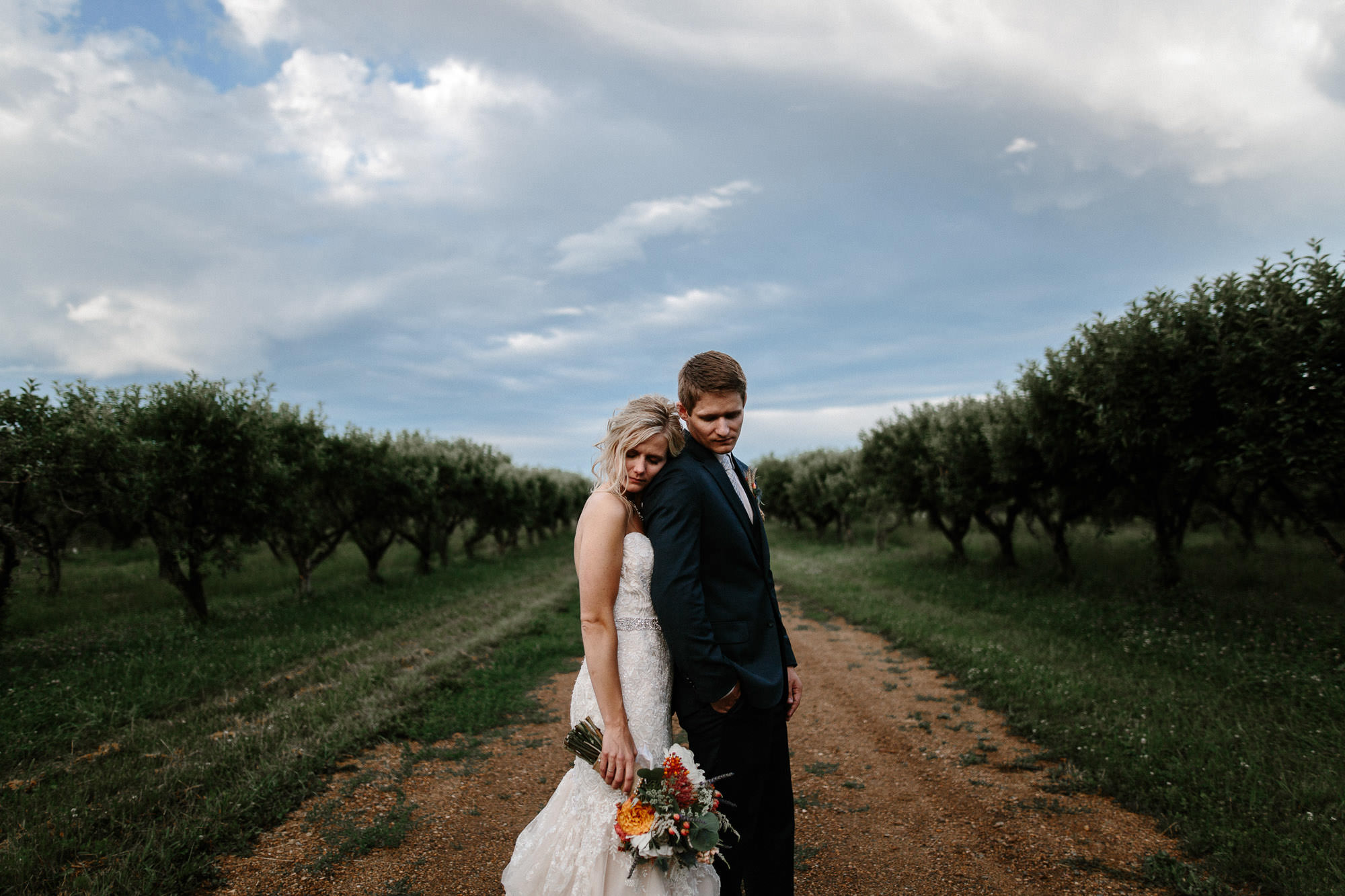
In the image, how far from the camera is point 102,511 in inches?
508

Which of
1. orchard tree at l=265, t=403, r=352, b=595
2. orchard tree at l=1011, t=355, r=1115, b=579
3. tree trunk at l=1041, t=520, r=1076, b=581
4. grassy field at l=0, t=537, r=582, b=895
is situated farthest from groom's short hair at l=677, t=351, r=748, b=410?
tree trunk at l=1041, t=520, r=1076, b=581

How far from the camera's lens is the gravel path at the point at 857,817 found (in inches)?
175

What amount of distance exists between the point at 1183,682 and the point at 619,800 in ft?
28.2

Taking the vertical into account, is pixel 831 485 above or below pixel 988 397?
below

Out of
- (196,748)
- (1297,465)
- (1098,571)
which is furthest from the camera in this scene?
(1098,571)

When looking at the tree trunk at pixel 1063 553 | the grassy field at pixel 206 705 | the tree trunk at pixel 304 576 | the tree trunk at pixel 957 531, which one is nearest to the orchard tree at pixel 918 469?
the tree trunk at pixel 957 531

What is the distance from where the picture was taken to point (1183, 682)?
826 centimetres

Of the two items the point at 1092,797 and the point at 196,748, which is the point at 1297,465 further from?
the point at 196,748

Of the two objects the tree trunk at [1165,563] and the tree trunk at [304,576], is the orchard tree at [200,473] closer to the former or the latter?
the tree trunk at [304,576]

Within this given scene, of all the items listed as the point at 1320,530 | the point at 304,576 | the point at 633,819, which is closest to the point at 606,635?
the point at 633,819

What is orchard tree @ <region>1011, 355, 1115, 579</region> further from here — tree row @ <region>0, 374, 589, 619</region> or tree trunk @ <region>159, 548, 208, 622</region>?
tree trunk @ <region>159, 548, 208, 622</region>

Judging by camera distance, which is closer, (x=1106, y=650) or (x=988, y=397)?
(x=1106, y=650)

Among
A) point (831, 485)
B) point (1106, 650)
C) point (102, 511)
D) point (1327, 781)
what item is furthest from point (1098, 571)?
point (102, 511)

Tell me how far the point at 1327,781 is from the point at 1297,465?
5913mm
